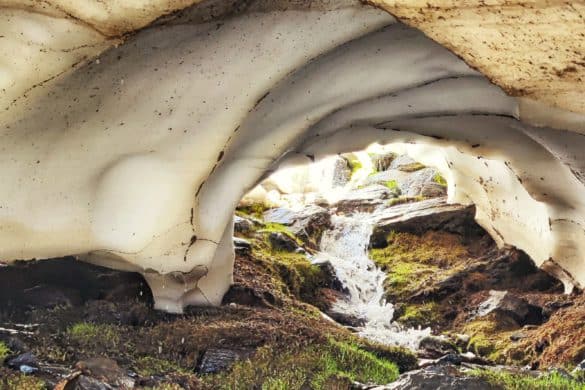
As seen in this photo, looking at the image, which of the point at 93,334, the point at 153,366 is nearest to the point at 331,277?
the point at 93,334

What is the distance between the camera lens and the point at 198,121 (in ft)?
24.6

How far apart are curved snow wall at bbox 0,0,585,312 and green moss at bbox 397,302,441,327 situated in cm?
452

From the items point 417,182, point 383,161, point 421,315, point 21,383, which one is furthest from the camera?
point 383,161

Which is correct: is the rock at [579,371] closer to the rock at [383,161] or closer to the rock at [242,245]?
the rock at [242,245]

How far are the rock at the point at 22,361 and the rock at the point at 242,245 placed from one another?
7.51 meters

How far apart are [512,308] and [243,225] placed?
7.20m

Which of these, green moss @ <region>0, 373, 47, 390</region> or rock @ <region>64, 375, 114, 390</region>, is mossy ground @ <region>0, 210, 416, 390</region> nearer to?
green moss @ <region>0, 373, 47, 390</region>

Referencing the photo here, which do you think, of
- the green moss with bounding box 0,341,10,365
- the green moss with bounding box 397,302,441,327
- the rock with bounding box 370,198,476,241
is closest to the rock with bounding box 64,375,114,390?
the green moss with bounding box 0,341,10,365

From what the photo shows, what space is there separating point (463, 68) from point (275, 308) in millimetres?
5125

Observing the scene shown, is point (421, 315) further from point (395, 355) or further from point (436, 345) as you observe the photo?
point (395, 355)

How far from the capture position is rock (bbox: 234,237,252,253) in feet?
45.4

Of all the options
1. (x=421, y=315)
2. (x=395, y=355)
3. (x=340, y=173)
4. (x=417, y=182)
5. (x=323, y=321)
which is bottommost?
(x=421, y=315)

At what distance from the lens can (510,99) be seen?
339 inches

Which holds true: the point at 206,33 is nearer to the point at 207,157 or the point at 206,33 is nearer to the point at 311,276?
the point at 207,157
